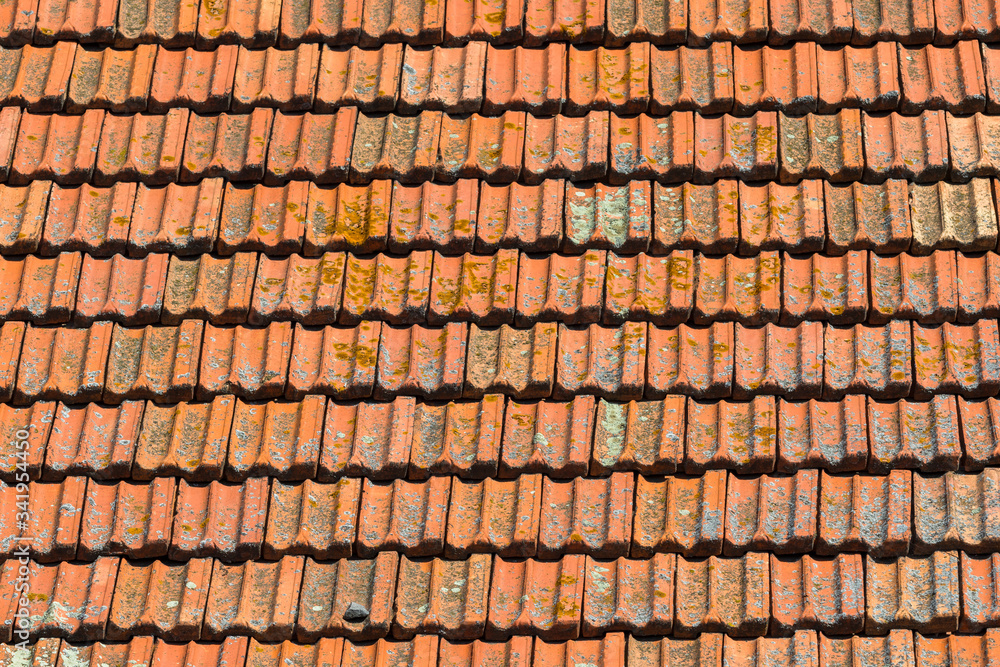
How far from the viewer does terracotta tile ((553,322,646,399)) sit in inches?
140

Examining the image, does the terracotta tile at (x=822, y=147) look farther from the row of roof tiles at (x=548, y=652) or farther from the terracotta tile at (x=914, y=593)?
the row of roof tiles at (x=548, y=652)

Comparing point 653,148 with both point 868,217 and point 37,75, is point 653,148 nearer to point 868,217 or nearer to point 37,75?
point 868,217

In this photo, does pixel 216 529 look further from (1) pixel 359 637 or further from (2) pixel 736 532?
(2) pixel 736 532

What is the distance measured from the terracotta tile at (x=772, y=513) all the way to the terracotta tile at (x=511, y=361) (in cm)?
65

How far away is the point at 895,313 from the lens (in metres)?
3.61

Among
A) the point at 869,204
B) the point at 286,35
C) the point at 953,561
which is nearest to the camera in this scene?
the point at 953,561

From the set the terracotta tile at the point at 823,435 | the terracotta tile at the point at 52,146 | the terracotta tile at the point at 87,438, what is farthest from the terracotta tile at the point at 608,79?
the terracotta tile at the point at 87,438

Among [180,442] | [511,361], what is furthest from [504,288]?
[180,442]

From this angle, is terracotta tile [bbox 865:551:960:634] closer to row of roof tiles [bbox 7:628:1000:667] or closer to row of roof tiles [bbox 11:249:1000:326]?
row of roof tiles [bbox 7:628:1000:667]

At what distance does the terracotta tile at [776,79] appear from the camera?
398 cm

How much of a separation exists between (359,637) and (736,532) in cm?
110

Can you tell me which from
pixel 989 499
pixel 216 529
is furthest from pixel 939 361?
pixel 216 529

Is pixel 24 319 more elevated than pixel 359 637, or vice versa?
pixel 24 319

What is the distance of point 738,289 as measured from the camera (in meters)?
3.68
